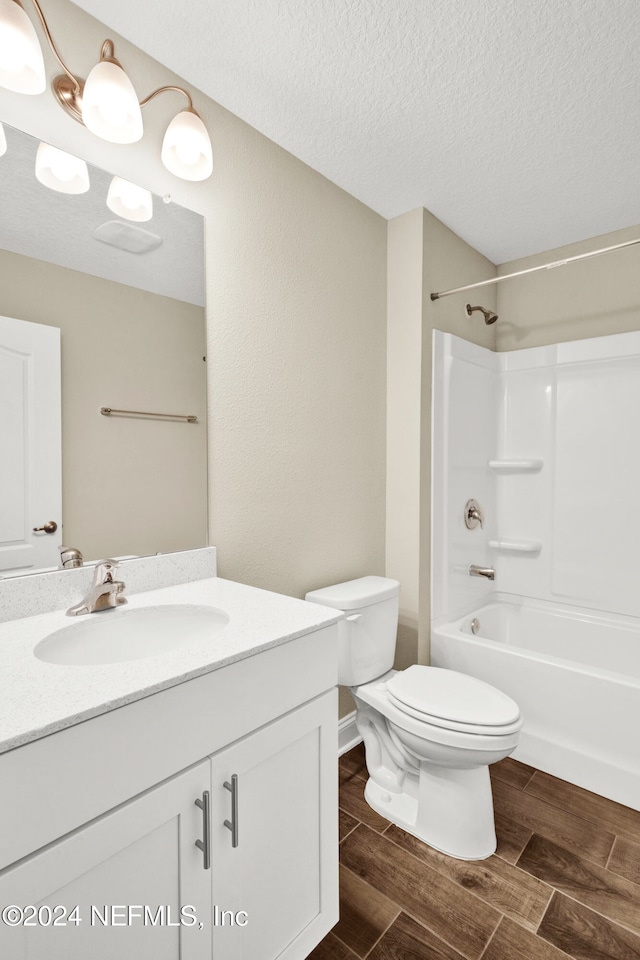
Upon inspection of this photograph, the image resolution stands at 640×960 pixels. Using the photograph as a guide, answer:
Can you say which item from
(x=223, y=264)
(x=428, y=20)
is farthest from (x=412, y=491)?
(x=428, y=20)

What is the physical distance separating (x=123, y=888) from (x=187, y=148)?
1667 millimetres

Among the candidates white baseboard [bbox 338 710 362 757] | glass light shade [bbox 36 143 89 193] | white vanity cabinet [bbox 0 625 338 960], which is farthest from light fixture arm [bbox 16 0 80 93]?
white baseboard [bbox 338 710 362 757]

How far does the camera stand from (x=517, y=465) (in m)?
2.64

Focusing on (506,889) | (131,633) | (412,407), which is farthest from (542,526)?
(131,633)

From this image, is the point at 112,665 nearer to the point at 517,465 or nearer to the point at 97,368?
the point at 97,368

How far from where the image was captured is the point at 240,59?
4.60 ft

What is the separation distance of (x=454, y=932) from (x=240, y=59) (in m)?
2.49

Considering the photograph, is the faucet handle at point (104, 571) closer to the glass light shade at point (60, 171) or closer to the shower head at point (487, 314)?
the glass light shade at point (60, 171)

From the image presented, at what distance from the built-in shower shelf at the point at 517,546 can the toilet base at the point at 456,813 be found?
53.4 inches

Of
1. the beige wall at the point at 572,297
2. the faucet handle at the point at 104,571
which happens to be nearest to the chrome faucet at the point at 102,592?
the faucet handle at the point at 104,571

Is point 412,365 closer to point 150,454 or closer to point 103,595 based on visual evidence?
point 150,454

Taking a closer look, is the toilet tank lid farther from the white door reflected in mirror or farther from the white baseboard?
the white door reflected in mirror

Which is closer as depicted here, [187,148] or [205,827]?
[205,827]

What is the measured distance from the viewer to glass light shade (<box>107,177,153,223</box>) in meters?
1.31
